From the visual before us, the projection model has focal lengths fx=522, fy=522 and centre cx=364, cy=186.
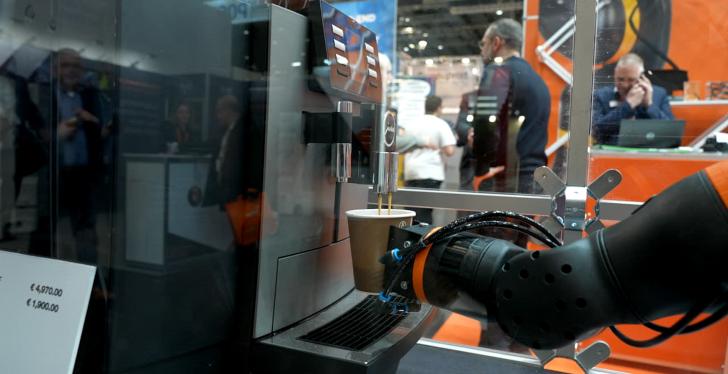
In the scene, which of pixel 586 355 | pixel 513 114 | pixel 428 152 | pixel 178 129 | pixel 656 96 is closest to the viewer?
pixel 178 129

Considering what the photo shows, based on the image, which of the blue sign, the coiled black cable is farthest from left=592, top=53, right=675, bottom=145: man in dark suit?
the blue sign

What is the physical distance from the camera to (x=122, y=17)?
1.94 feet

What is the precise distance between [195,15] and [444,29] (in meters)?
2.69

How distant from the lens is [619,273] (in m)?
0.38

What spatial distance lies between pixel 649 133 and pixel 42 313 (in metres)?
1.62

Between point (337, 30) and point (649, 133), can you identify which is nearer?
point (337, 30)

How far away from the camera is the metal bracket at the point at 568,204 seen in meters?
1.14

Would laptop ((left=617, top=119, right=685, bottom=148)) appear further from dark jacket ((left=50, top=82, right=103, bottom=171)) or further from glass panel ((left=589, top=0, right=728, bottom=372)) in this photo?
dark jacket ((left=50, top=82, right=103, bottom=171))

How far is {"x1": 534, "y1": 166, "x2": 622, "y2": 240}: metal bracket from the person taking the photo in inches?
45.1

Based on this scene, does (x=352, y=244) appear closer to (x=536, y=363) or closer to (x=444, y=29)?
(x=536, y=363)

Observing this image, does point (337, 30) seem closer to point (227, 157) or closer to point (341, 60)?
point (341, 60)

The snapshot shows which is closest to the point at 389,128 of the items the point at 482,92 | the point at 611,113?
the point at 611,113

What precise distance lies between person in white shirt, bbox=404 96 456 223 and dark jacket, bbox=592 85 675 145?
684mm

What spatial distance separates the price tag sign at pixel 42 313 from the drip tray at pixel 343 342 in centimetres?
25
